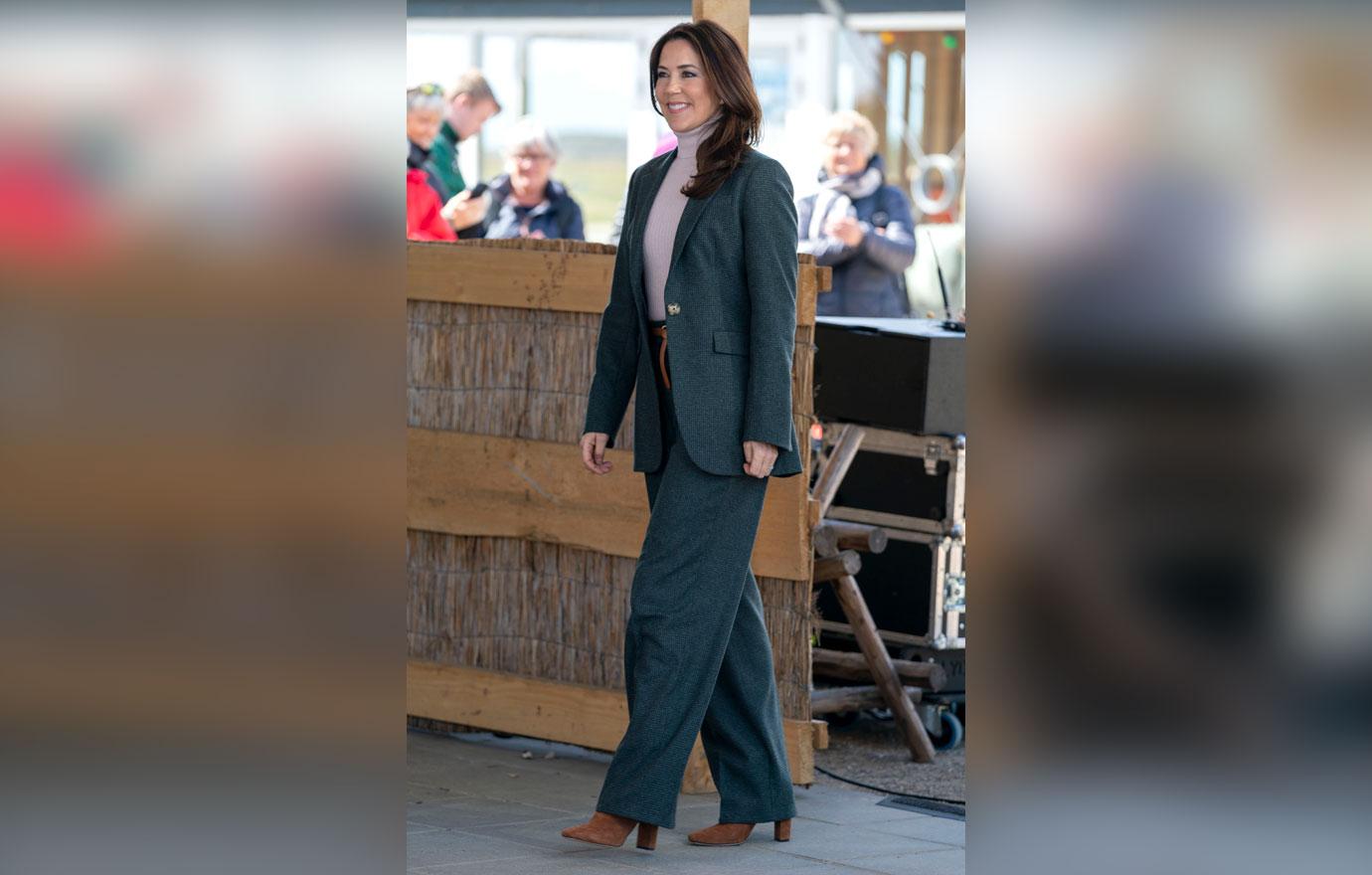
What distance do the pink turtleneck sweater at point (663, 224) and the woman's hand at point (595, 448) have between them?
1.04 feet

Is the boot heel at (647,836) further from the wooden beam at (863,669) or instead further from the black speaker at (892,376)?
the black speaker at (892,376)

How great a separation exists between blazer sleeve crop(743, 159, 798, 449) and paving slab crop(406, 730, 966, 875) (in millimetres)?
903

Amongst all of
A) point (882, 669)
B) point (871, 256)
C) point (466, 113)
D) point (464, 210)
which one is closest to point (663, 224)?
point (882, 669)

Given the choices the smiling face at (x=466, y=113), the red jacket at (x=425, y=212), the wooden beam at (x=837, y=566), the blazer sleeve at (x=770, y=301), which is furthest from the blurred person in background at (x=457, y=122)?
the blazer sleeve at (x=770, y=301)

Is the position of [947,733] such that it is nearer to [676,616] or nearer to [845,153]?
[676,616]

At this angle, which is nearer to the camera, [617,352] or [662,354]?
[662,354]

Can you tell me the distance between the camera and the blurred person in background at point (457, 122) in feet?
25.6

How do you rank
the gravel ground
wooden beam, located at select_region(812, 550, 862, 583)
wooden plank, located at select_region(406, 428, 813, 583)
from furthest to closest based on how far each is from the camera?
wooden beam, located at select_region(812, 550, 862, 583) < the gravel ground < wooden plank, located at select_region(406, 428, 813, 583)

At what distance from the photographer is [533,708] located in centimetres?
532

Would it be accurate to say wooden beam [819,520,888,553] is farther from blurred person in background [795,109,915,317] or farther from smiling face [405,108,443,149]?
smiling face [405,108,443,149]

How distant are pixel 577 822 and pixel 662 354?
1.14 meters

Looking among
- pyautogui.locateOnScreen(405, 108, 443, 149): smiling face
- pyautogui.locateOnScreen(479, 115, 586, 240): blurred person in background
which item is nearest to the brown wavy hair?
pyautogui.locateOnScreen(479, 115, 586, 240): blurred person in background

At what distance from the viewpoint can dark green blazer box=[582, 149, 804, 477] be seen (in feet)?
13.3

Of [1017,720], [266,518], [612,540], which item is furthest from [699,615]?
[266,518]
